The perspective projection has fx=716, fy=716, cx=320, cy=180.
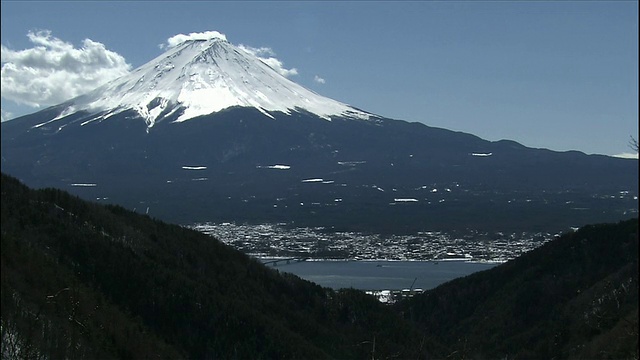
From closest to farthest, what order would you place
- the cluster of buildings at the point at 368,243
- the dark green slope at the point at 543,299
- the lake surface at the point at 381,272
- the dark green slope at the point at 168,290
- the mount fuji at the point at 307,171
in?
the dark green slope at the point at 168,290 → the dark green slope at the point at 543,299 → the lake surface at the point at 381,272 → the cluster of buildings at the point at 368,243 → the mount fuji at the point at 307,171

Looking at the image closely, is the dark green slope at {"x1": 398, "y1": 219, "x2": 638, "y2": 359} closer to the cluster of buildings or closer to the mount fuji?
the cluster of buildings

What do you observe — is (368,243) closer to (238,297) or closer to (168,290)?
(238,297)

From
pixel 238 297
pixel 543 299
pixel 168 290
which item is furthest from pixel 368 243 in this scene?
pixel 168 290

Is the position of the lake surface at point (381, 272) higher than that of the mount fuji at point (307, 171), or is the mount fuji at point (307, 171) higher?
the mount fuji at point (307, 171)

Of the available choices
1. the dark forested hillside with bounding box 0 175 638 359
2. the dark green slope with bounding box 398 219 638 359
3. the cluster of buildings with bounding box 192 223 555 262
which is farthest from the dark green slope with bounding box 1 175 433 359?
the cluster of buildings with bounding box 192 223 555 262

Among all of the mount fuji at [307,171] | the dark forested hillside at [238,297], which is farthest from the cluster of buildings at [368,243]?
the dark forested hillside at [238,297]

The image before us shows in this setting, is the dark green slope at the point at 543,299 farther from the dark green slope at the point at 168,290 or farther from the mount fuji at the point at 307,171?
the mount fuji at the point at 307,171
